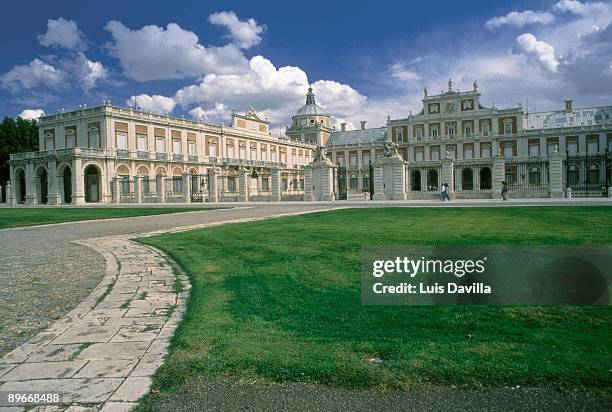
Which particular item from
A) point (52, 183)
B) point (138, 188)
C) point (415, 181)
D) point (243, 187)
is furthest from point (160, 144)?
point (415, 181)

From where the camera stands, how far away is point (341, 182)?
1502 inches

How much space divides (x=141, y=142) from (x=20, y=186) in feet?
44.4

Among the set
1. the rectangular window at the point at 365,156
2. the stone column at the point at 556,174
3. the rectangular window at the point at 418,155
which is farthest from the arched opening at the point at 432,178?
the stone column at the point at 556,174

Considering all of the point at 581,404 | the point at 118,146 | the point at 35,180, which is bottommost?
the point at 581,404

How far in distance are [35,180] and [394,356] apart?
51.2m

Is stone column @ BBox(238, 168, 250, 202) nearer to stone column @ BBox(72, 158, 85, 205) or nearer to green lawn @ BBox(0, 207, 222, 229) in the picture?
green lawn @ BBox(0, 207, 222, 229)

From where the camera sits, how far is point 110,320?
4516mm

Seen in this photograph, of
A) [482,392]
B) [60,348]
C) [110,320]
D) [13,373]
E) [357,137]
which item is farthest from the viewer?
[357,137]

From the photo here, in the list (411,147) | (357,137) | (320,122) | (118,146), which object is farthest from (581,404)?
(320,122)

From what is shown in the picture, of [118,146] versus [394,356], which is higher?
[118,146]

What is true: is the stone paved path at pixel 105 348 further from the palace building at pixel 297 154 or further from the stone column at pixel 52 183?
the stone column at pixel 52 183

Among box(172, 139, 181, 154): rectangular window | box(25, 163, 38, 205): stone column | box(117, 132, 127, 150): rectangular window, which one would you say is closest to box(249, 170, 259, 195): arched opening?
box(172, 139, 181, 154): rectangular window

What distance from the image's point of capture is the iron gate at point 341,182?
35.7 metres

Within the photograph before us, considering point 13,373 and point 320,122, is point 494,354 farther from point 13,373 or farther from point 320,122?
point 320,122
